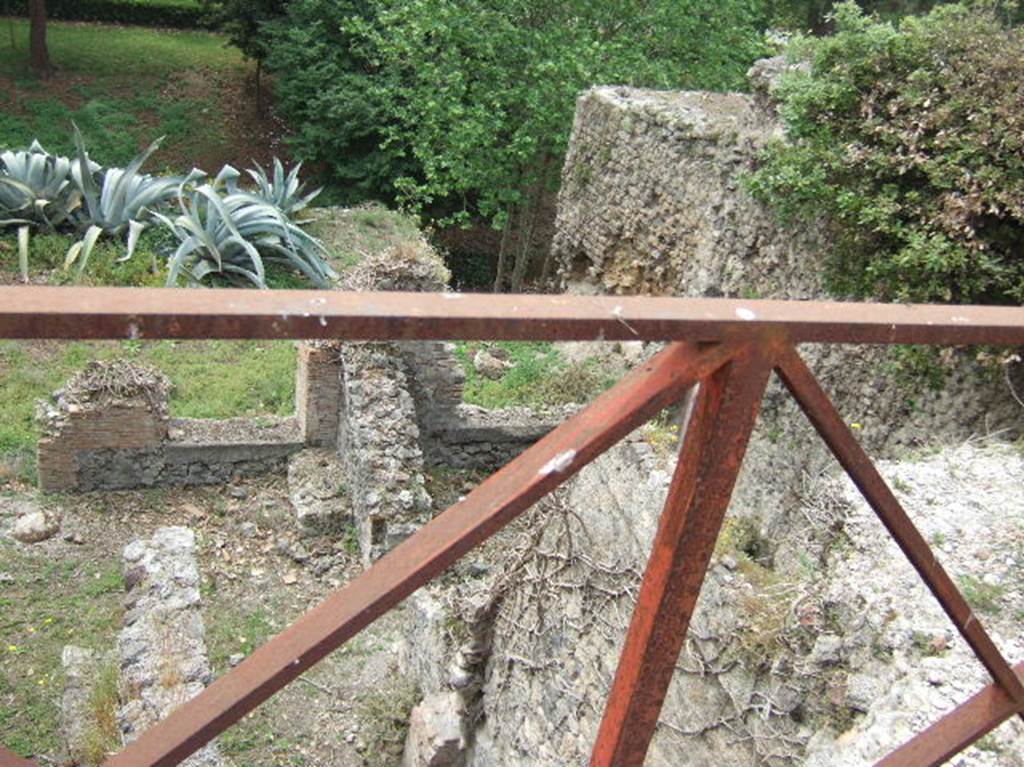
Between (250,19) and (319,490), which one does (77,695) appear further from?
(250,19)

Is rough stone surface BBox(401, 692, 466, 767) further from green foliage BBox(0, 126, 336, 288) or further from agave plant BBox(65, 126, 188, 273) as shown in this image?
agave plant BBox(65, 126, 188, 273)

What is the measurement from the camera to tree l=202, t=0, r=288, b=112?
584 inches

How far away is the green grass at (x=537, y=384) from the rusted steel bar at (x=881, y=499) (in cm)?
767

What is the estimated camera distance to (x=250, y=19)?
15.3 m

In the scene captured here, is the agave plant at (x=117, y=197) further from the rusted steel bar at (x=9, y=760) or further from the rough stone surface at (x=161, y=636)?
the rusted steel bar at (x=9, y=760)

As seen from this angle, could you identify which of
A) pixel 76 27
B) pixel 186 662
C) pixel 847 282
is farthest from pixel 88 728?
pixel 76 27

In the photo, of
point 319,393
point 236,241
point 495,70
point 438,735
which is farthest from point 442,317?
point 495,70

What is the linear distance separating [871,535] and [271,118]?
15.8 metres

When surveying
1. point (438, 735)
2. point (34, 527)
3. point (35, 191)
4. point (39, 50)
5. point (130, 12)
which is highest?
point (130, 12)

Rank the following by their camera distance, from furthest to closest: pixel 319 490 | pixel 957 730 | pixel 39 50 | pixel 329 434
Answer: pixel 39 50 < pixel 329 434 < pixel 319 490 < pixel 957 730

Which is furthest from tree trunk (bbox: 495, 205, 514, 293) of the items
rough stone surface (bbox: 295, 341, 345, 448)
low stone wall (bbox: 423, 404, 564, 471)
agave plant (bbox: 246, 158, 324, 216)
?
rough stone surface (bbox: 295, 341, 345, 448)

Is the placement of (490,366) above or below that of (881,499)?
below

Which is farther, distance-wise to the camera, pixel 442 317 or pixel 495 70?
pixel 495 70

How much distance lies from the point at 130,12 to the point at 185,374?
14.5 meters
